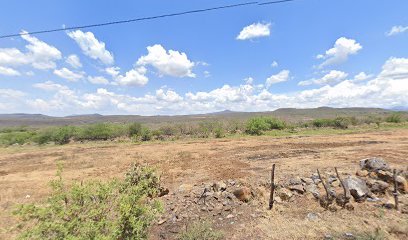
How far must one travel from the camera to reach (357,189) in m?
8.37

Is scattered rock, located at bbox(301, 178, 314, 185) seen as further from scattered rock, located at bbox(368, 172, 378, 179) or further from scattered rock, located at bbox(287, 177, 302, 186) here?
scattered rock, located at bbox(368, 172, 378, 179)

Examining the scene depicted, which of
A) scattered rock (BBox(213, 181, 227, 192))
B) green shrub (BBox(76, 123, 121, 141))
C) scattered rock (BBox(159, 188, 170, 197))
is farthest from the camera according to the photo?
green shrub (BBox(76, 123, 121, 141))

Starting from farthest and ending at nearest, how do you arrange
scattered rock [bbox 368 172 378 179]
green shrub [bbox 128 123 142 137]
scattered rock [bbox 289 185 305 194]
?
green shrub [bbox 128 123 142 137], scattered rock [bbox 368 172 378 179], scattered rock [bbox 289 185 305 194]

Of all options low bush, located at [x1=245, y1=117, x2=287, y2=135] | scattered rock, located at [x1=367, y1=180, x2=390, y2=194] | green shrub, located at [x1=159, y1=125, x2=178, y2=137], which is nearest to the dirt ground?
scattered rock, located at [x1=367, y1=180, x2=390, y2=194]

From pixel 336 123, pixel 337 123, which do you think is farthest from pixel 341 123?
pixel 336 123

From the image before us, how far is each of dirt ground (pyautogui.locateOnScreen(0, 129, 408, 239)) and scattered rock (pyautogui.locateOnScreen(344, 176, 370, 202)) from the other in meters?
0.43

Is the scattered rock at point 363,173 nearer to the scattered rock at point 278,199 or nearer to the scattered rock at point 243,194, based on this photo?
the scattered rock at point 278,199

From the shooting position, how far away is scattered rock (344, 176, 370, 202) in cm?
825

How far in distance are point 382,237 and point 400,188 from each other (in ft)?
12.8

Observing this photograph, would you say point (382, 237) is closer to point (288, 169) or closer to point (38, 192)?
point (288, 169)

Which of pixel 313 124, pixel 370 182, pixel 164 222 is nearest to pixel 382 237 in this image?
pixel 370 182

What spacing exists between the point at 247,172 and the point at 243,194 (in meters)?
3.97

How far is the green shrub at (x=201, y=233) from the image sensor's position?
6.23m

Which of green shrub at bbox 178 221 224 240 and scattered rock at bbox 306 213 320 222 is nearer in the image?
green shrub at bbox 178 221 224 240
